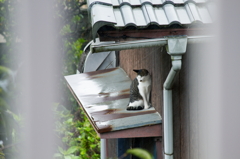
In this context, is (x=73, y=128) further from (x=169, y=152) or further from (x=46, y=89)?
(x=46, y=89)

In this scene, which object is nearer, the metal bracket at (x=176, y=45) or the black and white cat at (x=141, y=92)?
the metal bracket at (x=176, y=45)

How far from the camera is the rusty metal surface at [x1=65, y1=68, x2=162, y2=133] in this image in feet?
7.02

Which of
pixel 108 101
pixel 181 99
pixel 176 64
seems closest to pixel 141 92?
pixel 108 101

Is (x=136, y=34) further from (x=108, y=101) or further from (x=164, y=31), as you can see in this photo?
(x=108, y=101)

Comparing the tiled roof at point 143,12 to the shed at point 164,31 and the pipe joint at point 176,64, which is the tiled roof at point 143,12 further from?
the pipe joint at point 176,64

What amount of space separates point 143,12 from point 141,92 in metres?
0.82

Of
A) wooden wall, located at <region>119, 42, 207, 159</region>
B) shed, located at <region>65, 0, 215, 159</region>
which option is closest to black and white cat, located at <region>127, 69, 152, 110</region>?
wooden wall, located at <region>119, 42, 207, 159</region>

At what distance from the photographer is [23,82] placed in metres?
0.53

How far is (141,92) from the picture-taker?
2402 millimetres

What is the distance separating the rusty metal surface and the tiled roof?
41 cm

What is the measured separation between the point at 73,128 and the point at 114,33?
58cm

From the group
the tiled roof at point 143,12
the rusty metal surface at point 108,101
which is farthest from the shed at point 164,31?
the rusty metal surface at point 108,101

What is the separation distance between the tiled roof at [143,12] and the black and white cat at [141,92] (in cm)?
75

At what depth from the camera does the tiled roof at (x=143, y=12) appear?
1632 mm
